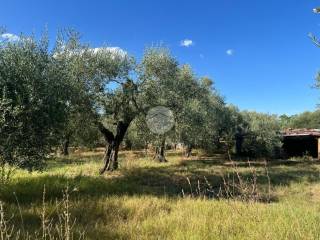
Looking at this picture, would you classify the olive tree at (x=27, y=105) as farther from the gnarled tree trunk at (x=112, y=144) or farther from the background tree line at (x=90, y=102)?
the gnarled tree trunk at (x=112, y=144)

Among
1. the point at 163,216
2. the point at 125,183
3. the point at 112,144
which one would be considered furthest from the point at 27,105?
the point at 112,144

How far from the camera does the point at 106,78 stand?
22438mm

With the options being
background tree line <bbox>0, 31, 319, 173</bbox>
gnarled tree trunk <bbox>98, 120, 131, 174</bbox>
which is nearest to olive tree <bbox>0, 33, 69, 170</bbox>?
background tree line <bbox>0, 31, 319, 173</bbox>

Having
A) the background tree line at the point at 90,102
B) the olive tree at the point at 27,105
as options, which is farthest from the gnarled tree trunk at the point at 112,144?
the olive tree at the point at 27,105

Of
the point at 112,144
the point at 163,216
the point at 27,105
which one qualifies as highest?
the point at 27,105

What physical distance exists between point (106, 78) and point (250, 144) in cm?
2602

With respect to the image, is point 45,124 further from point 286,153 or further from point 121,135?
point 286,153

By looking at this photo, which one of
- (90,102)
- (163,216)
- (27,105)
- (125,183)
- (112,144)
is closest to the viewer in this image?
(163,216)

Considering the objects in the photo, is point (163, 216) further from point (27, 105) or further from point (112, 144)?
point (112, 144)

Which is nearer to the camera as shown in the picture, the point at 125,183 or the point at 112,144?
the point at 125,183

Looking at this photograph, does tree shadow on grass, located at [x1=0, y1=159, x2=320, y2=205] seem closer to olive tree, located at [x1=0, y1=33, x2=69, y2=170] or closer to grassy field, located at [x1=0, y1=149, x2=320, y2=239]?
grassy field, located at [x1=0, y1=149, x2=320, y2=239]

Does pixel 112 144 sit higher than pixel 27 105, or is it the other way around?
pixel 27 105

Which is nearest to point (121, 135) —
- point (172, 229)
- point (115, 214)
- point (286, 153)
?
point (115, 214)

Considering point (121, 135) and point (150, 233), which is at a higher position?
point (121, 135)
